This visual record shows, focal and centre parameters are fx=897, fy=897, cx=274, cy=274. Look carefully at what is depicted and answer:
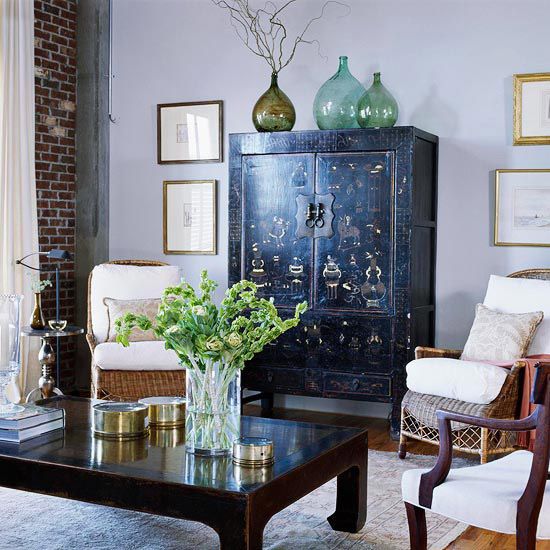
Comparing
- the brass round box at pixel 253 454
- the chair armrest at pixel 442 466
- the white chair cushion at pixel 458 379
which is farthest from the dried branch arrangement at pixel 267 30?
the chair armrest at pixel 442 466

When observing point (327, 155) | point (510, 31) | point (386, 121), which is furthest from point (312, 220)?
point (510, 31)

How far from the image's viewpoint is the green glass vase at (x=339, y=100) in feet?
17.4

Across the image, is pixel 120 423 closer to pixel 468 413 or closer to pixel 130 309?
pixel 468 413

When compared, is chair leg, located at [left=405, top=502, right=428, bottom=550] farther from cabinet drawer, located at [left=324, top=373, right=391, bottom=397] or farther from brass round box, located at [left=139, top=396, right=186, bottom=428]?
cabinet drawer, located at [left=324, top=373, right=391, bottom=397]

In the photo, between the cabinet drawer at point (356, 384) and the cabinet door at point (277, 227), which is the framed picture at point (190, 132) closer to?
the cabinet door at point (277, 227)

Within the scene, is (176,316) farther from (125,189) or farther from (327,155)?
(125,189)

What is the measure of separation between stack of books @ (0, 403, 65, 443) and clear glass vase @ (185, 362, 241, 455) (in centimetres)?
57

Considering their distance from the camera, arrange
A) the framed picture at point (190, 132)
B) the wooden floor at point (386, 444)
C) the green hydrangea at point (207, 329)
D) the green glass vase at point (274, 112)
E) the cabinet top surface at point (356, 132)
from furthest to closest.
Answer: the framed picture at point (190, 132) → the green glass vase at point (274, 112) → the cabinet top surface at point (356, 132) → the wooden floor at point (386, 444) → the green hydrangea at point (207, 329)

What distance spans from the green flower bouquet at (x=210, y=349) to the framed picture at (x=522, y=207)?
103 inches

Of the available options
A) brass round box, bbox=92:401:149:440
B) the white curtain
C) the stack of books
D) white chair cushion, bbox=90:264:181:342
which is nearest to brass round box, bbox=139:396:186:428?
brass round box, bbox=92:401:149:440

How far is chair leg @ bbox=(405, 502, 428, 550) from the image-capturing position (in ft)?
9.00

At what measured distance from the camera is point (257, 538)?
8.32 feet

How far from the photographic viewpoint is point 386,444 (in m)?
4.89

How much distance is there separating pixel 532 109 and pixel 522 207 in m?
0.57
